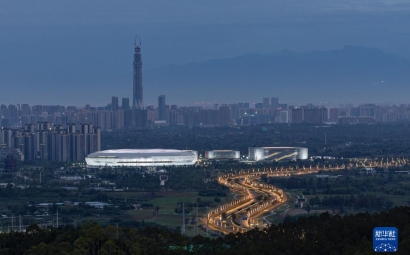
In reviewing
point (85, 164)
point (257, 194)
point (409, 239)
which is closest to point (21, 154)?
point (85, 164)

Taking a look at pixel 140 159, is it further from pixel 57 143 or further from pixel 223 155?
pixel 57 143

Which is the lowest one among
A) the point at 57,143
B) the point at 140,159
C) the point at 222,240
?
the point at 222,240

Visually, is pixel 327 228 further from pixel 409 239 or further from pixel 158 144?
pixel 158 144

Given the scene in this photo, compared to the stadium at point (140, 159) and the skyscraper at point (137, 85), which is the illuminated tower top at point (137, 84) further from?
the stadium at point (140, 159)

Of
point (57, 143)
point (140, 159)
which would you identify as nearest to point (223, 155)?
point (140, 159)

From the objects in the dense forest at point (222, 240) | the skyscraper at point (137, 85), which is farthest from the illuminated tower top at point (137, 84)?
the dense forest at point (222, 240)

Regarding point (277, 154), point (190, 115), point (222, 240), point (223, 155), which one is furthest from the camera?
point (190, 115)

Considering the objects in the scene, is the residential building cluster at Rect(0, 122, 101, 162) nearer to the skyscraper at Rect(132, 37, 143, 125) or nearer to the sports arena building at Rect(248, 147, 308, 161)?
the sports arena building at Rect(248, 147, 308, 161)

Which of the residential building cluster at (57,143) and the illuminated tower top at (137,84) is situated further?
the illuminated tower top at (137,84)
